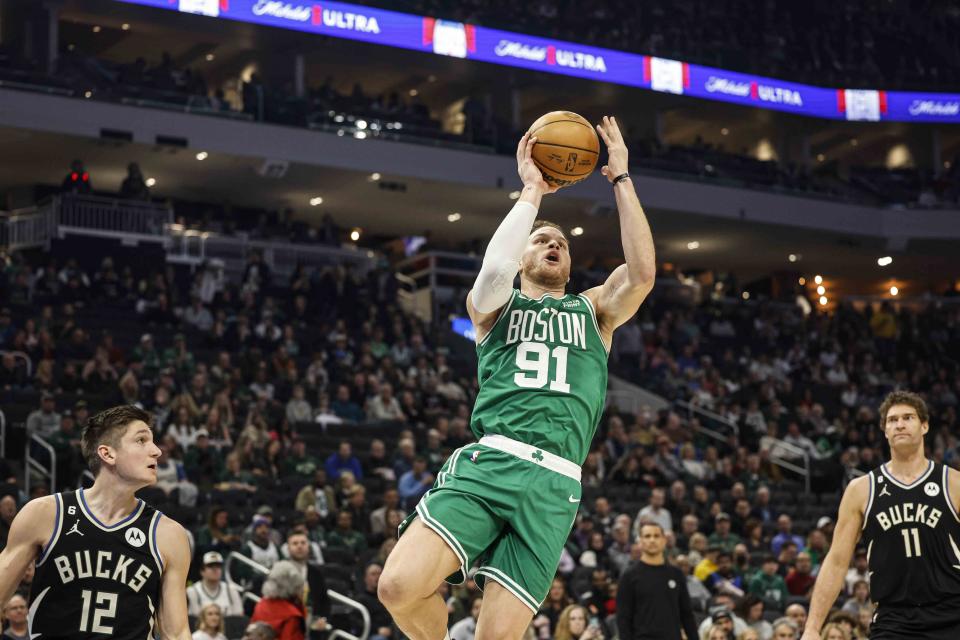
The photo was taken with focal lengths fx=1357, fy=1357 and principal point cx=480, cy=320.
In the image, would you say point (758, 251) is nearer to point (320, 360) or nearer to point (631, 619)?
point (320, 360)

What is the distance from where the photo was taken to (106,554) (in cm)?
509

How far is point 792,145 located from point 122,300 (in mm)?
20293

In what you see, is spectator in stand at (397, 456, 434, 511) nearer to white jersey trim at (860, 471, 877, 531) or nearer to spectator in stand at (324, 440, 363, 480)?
spectator in stand at (324, 440, 363, 480)

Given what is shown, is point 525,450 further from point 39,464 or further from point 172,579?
point 39,464

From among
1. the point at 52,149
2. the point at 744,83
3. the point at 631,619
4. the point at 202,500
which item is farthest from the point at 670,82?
the point at 631,619

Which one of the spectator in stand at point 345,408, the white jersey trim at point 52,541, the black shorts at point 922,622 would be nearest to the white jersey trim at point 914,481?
the black shorts at point 922,622

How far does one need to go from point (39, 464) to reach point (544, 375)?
10.4 m

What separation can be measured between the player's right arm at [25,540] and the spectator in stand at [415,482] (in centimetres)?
1033

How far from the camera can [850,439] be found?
23.0m

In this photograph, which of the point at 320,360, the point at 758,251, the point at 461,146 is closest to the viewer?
the point at 320,360

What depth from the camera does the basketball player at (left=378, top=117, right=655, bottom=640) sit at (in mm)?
5113

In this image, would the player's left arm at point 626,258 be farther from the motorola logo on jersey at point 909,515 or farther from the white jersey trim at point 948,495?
the white jersey trim at point 948,495

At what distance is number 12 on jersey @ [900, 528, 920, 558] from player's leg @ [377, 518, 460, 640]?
2371mm

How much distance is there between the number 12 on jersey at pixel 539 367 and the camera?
5371 millimetres
